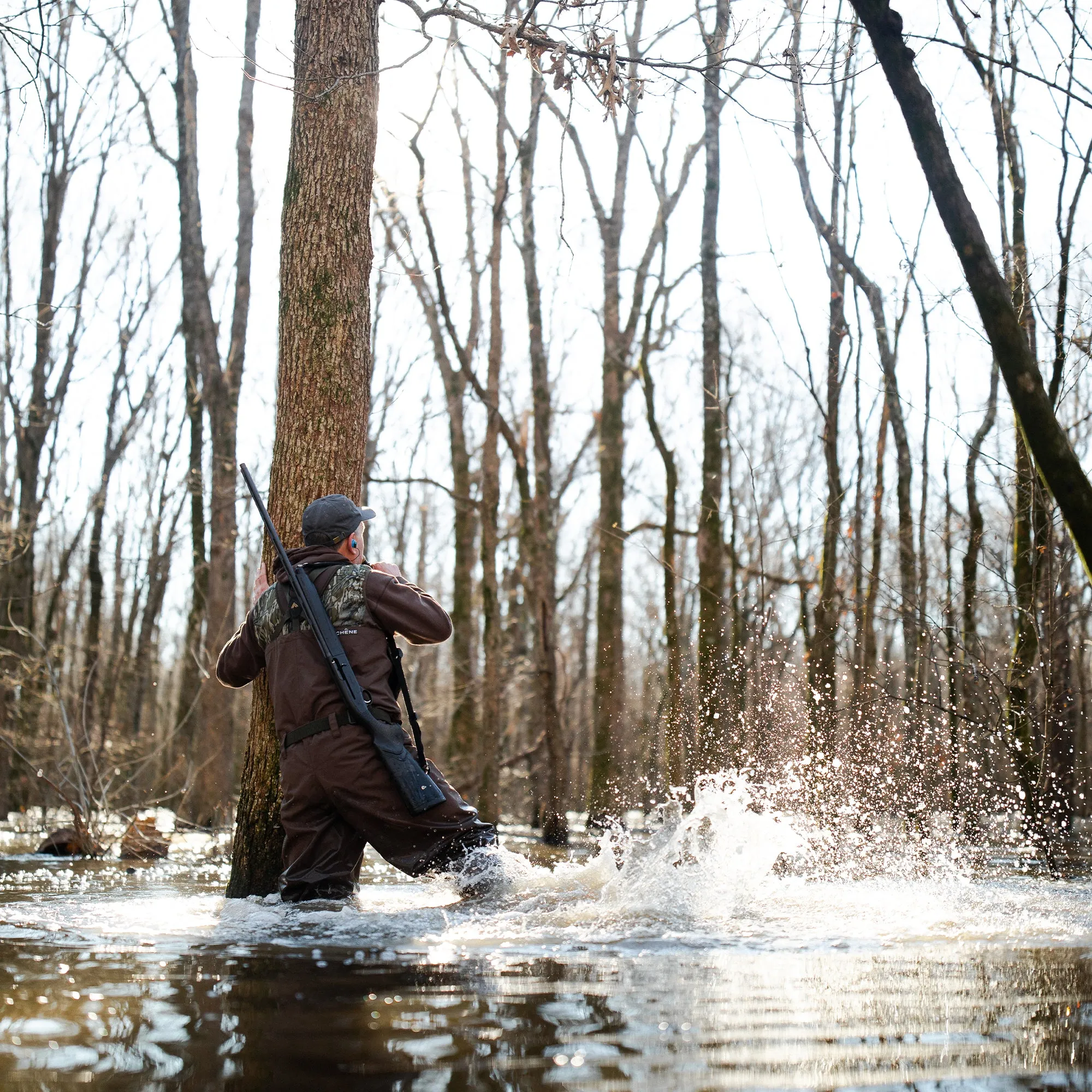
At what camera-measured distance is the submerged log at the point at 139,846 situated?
9.02 m

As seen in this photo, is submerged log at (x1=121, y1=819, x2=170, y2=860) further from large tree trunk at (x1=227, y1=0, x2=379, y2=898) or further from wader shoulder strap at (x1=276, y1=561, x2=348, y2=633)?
wader shoulder strap at (x1=276, y1=561, x2=348, y2=633)

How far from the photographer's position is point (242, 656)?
5.46 m

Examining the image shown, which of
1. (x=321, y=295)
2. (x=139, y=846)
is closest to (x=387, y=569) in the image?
(x=321, y=295)

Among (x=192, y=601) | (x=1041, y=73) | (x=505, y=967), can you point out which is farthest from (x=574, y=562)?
(x=505, y=967)

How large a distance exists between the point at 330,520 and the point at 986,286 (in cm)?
327

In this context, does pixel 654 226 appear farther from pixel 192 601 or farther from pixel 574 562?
pixel 574 562

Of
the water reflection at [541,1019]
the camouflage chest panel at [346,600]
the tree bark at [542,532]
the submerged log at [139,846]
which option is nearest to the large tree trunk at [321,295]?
the camouflage chest panel at [346,600]

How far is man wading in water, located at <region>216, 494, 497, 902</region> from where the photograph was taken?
5.12 meters

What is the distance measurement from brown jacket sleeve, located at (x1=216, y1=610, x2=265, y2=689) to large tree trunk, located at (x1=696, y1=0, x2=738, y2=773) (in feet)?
29.2

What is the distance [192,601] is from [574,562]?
2009 cm

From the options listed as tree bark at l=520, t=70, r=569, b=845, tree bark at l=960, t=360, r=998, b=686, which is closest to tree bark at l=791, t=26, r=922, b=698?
tree bark at l=960, t=360, r=998, b=686

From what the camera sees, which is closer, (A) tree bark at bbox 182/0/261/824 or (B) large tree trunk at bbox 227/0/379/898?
(B) large tree trunk at bbox 227/0/379/898

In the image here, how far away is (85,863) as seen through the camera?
856cm

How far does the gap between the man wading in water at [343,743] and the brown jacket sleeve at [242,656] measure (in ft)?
0.33
